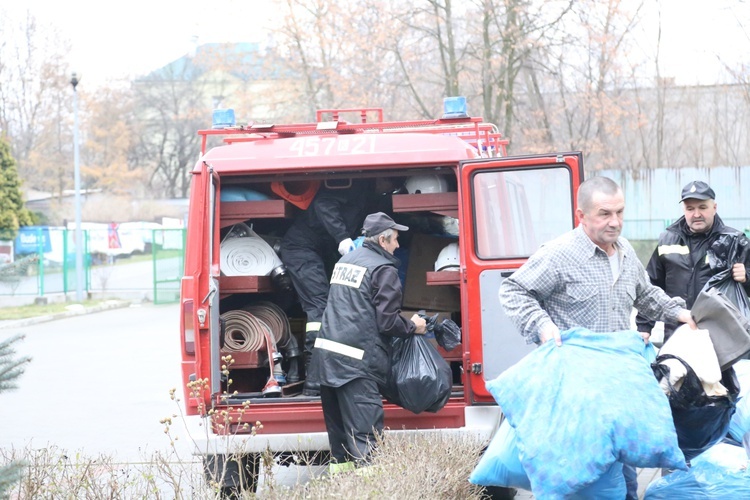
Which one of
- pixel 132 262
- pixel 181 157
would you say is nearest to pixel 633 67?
pixel 132 262

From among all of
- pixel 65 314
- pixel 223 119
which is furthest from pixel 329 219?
pixel 65 314

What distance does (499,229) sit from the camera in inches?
241

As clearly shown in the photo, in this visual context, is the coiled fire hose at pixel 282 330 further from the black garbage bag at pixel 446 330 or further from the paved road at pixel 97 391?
the black garbage bag at pixel 446 330

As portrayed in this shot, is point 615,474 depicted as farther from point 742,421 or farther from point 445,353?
point 445,353

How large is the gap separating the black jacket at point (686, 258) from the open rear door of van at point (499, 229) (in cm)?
82

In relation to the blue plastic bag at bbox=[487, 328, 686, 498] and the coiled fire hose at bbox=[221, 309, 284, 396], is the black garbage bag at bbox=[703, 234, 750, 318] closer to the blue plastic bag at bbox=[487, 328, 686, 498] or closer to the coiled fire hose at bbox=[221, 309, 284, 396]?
the blue plastic bag at bbox=[487, 328, 686, 498]

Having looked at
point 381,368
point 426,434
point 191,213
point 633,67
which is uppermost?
point 633,67

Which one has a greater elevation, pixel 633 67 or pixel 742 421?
pixel 633 67

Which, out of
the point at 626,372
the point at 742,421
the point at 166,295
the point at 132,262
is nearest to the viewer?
the point at 626,372

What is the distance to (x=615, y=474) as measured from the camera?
13.7 feet

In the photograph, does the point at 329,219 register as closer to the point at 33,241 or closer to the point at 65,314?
the point at 65,314

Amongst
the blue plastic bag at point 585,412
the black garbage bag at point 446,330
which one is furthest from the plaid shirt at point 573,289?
the black garbage bag at point 446,330

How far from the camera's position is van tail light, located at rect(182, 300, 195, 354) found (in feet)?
19.9

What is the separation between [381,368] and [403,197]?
1179mm
